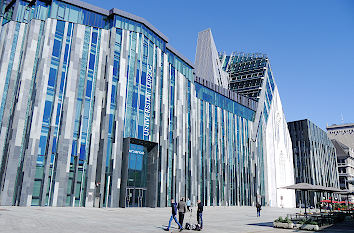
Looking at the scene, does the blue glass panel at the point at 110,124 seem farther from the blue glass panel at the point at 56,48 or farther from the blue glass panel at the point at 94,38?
the blue glass panel at the point at 94,38

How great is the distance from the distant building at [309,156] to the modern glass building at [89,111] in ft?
183

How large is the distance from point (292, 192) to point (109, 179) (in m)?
58.8

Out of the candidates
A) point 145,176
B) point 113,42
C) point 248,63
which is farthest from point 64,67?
point 248,63

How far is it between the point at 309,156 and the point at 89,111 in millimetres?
79435

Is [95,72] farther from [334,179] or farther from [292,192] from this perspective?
→ [334,179]

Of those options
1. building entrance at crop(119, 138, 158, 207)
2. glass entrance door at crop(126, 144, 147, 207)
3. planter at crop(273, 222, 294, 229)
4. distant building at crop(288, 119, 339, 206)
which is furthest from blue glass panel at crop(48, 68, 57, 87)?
distant building at crop(288, 119, 339, 206)

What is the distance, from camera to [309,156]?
91.9 meters

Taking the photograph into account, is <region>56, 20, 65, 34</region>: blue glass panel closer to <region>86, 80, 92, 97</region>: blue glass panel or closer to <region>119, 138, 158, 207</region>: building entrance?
<region>86, 80, 92, 97</region>: blue glass panel

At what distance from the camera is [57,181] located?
1222 inches

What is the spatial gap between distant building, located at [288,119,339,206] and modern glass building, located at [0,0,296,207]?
5571cm

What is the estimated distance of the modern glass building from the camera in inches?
1211

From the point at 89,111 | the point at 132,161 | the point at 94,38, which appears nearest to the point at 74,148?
the point at 89,111

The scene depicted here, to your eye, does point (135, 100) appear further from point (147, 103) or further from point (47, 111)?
point (47, 111)

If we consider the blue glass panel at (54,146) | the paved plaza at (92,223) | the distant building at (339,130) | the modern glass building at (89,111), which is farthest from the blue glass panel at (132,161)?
the distant building at (339,130)
